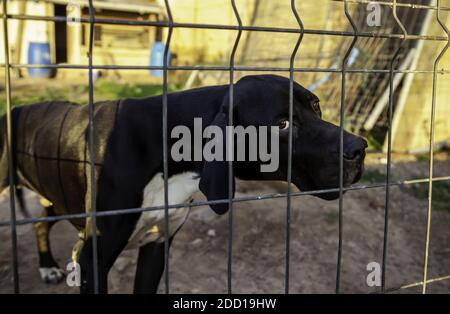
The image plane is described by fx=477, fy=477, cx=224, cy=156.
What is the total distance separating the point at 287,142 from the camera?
218cm

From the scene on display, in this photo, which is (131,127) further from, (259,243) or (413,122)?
(413,122)

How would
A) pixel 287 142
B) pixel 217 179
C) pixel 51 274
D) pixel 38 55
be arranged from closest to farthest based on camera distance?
pixel 217 179, pixel 287 142, pixel 51 274, pixel 38 55

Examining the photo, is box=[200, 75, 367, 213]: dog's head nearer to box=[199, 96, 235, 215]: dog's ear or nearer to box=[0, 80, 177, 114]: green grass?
box=[199, 96, 235, 215]: dog's ear

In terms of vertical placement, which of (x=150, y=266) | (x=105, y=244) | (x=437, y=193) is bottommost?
(x=437, y=193)

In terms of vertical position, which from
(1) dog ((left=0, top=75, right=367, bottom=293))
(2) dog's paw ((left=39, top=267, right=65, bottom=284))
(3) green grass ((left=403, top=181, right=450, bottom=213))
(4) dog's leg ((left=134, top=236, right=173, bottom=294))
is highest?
(1) dog ((left=0, top=75, right=367, bottom=293))

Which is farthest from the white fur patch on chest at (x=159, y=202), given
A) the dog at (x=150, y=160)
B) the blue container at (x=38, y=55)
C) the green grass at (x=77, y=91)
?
the blue container at (x=38, y=55)

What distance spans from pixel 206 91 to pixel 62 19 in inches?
56.8

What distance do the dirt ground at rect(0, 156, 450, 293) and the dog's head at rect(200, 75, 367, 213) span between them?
1.64 meters

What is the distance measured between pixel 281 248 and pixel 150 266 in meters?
1.57

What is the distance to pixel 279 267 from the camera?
12.9 feet

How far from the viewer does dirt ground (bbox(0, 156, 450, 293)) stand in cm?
367

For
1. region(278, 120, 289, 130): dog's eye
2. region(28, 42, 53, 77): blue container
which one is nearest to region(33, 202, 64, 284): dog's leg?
region(278, 120, 289, 130): dog's eye

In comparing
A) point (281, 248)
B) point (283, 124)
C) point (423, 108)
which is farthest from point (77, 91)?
point (283, 124)

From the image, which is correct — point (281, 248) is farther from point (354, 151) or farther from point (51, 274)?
point (354, 151)
